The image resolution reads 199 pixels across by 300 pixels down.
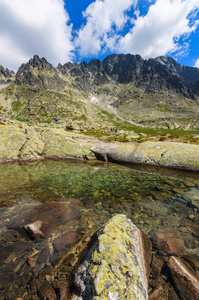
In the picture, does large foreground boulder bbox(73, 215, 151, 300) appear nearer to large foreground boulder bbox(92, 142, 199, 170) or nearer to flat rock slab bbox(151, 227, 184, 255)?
flat rock slab bbox(151, 227, 184, 255)

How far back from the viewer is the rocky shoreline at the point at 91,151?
15.1 m

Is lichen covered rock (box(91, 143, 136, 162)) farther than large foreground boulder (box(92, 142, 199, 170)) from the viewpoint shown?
Yes

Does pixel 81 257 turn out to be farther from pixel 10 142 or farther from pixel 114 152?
pixel 10 142

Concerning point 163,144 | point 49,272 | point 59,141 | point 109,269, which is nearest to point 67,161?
point 59,141

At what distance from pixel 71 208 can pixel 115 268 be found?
5.06 m

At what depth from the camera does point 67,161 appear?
19234 mm

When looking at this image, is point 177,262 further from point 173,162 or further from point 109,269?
point 173,162

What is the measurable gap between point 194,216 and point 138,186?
446 centimetres

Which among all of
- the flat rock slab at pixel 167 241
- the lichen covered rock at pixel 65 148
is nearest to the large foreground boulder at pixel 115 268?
the flat rock slab at pixel 167 241

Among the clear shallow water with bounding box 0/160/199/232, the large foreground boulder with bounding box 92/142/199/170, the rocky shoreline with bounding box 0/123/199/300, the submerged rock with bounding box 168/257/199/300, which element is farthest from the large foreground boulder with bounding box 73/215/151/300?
the large foreground boulder with bounding box 92/142/199/170

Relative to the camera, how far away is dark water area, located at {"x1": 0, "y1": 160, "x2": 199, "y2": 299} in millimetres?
4852

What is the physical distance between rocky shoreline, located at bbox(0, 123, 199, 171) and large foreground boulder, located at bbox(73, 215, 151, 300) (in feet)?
→ 40.6

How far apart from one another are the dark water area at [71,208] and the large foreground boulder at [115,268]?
1357 mm

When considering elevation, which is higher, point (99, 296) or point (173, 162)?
point (173, 162)
